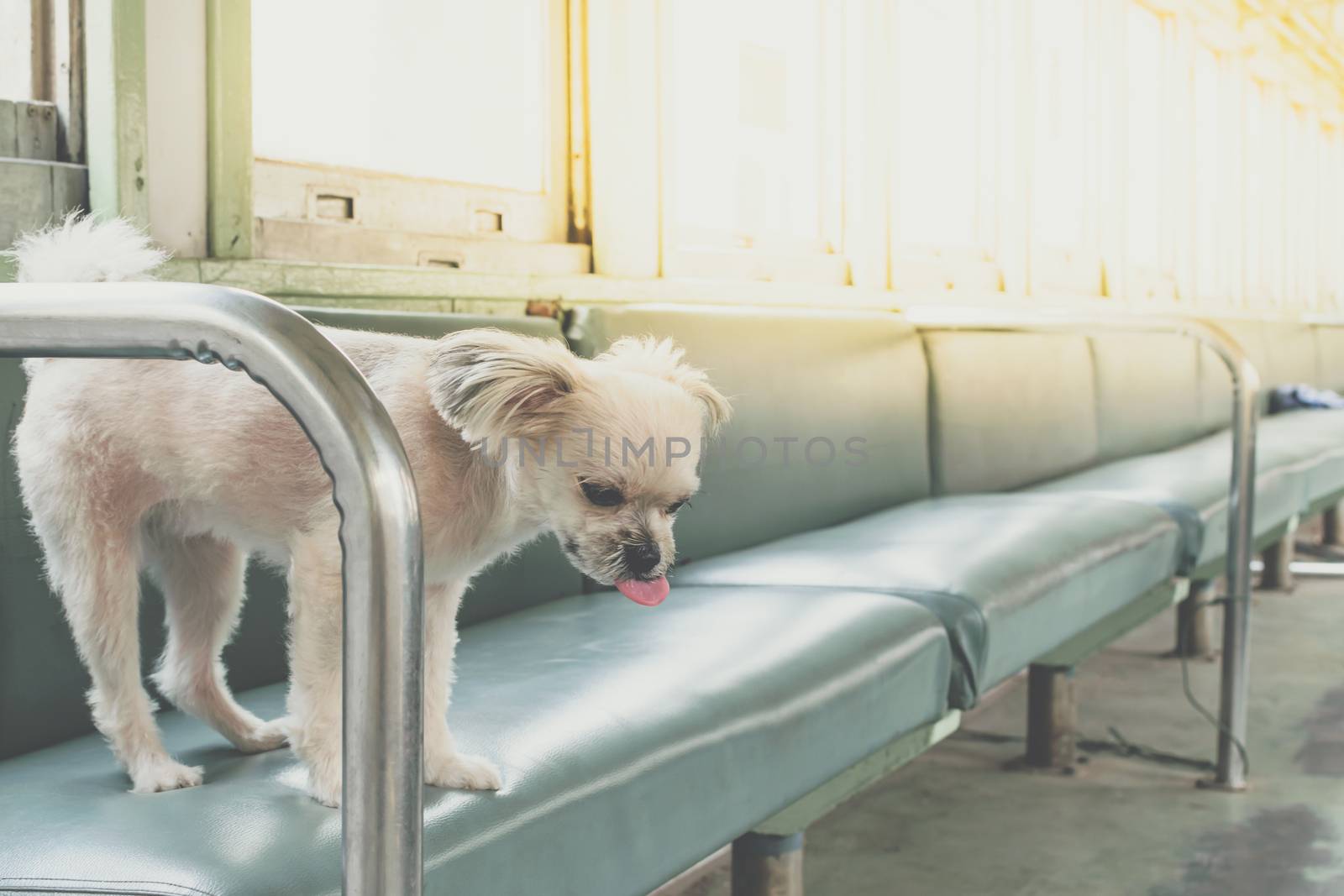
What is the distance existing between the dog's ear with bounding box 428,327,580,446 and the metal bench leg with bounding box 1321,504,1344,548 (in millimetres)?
5767

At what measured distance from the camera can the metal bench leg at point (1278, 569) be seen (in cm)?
502

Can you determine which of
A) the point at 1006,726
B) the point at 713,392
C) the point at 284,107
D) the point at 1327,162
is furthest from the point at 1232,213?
the point at 713,392

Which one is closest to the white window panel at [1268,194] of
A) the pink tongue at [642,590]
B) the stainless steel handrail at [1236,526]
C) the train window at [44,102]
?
the stainless steel handrail at [1236,526]

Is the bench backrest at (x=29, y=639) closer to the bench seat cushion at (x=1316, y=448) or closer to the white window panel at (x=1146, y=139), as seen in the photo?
the bench seat cushion at (x=1316, y=448)

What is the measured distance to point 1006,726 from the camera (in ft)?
10.7

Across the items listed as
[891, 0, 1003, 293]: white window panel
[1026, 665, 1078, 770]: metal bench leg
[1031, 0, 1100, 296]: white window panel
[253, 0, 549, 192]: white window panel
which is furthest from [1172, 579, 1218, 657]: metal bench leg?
[253, 0, 549, 192]: white window panel

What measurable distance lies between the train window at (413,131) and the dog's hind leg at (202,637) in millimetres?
976

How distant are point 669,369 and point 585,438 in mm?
156

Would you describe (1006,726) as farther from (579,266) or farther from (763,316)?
(579,266)

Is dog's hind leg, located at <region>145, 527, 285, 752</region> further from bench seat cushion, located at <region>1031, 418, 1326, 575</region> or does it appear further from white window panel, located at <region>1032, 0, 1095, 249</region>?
white window panel, located at <region>1032, 0, 1095, 249</region>

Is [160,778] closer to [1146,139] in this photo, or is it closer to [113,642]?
[113,642]

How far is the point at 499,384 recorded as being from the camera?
3.34 feet

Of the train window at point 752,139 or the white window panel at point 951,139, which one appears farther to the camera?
the white window panel at point 951,139

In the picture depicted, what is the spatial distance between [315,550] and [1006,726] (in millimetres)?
2524
